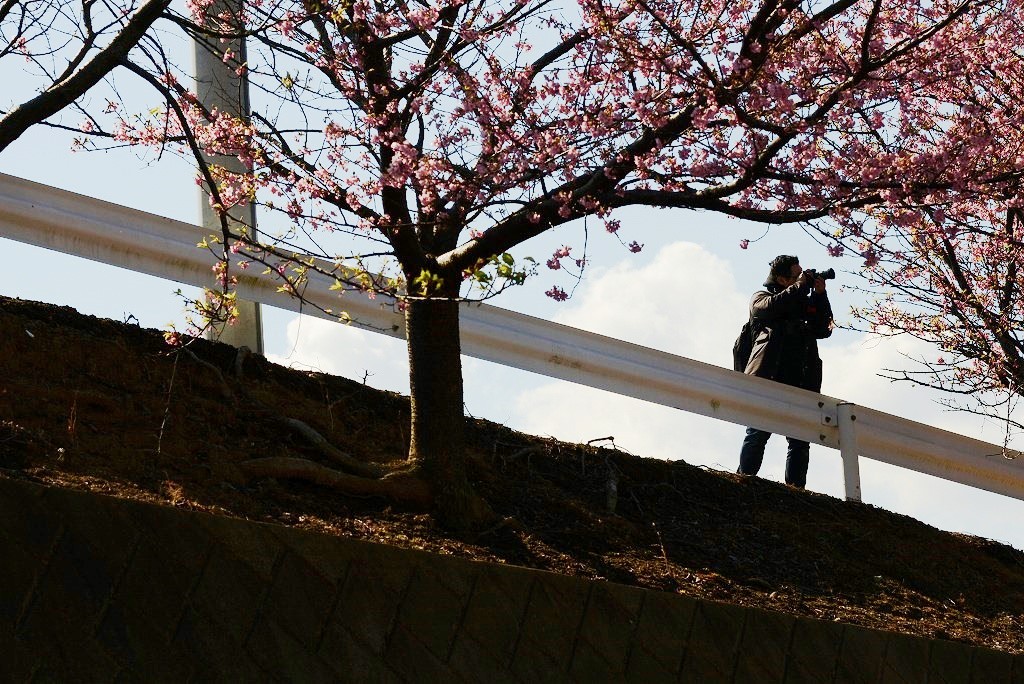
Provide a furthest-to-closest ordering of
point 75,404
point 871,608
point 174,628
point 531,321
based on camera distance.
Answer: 1. point 531,321
2. point 871,608
3. point 75,404
4. point 174,628

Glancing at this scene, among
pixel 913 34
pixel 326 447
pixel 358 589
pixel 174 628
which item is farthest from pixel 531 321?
pixel 174 628

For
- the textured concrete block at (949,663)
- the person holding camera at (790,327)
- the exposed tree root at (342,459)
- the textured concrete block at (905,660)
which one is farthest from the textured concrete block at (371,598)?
the person holding camera at (790,327)

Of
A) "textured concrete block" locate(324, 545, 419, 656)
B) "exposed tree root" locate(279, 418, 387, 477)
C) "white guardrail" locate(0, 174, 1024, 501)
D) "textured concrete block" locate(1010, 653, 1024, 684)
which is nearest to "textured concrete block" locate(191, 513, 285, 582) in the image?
"textured concrete block" locate(324, 545, 419, 656)

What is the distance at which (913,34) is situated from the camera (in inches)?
257

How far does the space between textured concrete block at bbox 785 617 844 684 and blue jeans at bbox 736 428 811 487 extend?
3692 millimetres

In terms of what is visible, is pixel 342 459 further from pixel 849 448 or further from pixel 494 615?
pixel 849 448

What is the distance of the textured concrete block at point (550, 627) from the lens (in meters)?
4.97

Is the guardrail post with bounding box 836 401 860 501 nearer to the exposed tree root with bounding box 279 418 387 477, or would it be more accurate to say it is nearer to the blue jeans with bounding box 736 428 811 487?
the blue jeans with bounding box 736 428 811 487

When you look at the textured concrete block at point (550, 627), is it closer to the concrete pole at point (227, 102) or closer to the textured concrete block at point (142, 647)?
the textured concrete block at point (142, 647)

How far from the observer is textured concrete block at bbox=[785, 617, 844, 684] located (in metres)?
6.03

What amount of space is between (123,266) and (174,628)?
12.3 ft

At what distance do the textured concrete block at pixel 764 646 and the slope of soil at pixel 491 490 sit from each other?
17.4 inches

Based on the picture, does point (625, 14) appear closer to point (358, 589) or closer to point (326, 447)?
point (326, 447)

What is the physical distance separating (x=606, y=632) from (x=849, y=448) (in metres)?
4.78
